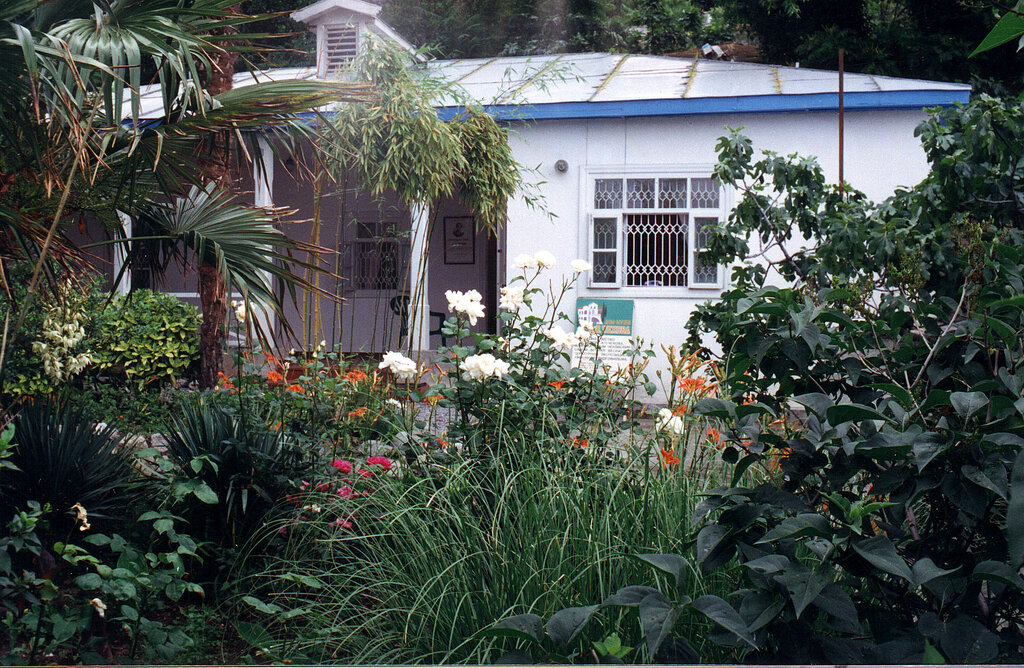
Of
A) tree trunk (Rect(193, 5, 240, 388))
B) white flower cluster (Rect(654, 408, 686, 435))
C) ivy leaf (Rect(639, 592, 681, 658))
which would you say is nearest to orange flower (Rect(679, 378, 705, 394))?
white flower cluster (Rect(654, 408, 686, 435))

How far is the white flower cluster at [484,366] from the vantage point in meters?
2.66

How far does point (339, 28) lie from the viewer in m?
3.12

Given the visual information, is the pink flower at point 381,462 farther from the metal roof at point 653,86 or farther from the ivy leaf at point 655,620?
the ivy leaf at point 655,620

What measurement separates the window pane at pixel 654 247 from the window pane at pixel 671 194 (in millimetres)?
81

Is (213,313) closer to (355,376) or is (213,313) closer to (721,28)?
(355,376)

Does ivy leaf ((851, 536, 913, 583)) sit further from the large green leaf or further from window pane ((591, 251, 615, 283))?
window pane ((591, 251, 615, 283))

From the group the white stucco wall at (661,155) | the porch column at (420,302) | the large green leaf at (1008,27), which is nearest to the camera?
the large green leaf at (1008,27)

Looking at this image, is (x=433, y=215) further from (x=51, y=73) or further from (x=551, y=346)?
(x=51, y=73)

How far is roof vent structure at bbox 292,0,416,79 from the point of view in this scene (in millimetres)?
2811

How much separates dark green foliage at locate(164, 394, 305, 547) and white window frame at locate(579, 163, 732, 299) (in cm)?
353

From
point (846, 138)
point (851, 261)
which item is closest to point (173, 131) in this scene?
point (851, 261)

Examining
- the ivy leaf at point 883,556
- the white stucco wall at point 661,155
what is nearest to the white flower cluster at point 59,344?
the white stucco wall at point 661,155

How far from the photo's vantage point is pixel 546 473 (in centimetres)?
222

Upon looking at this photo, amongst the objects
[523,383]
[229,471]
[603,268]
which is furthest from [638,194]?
[229,471]
